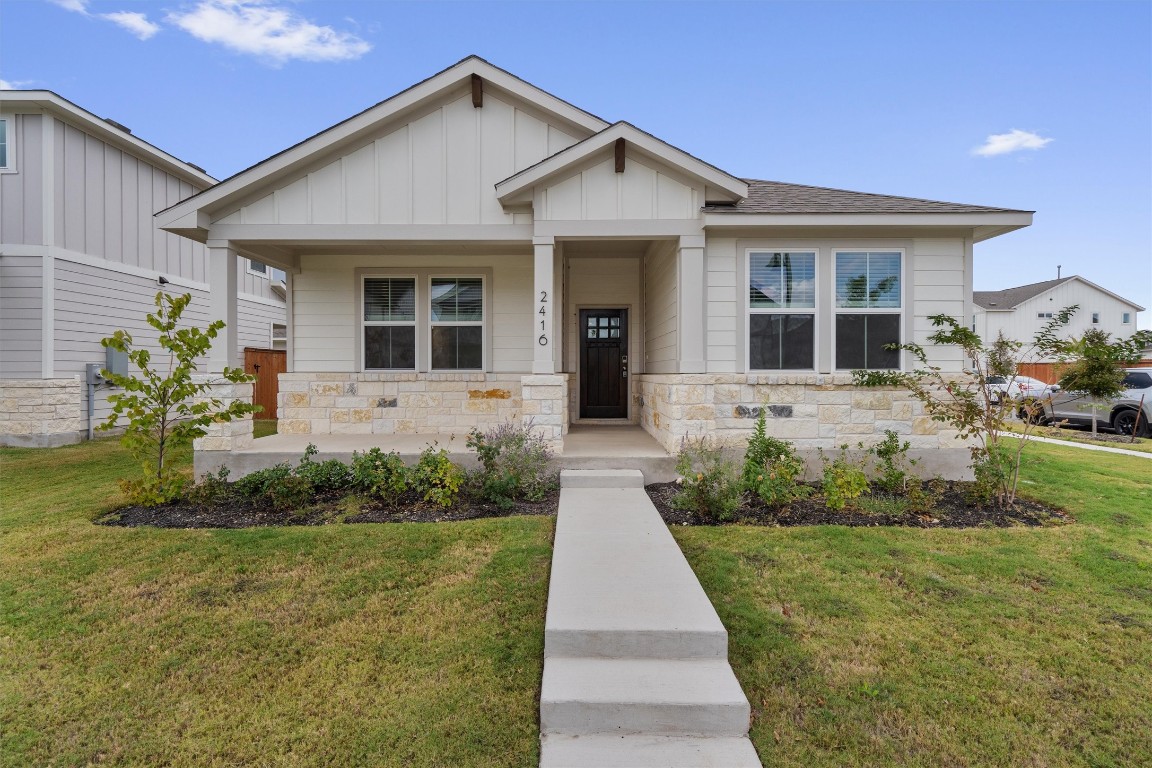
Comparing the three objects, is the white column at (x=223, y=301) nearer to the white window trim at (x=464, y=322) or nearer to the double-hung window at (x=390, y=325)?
the double-hung window at (x=390, y=325)

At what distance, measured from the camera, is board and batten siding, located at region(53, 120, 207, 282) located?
10.2 meters

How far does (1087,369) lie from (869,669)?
5781 mm

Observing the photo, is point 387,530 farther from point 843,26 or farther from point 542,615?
point 843,26

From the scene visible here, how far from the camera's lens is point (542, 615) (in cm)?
343

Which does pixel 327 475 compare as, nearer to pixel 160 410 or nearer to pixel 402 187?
pixel 160 410

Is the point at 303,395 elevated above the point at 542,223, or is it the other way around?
the point at 542,223

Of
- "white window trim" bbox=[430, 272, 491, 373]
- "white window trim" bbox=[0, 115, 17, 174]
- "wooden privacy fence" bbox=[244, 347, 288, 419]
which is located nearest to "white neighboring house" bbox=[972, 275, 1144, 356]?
"white window trim" bbox=[430, 272, 491, 373]

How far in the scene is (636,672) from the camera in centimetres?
278

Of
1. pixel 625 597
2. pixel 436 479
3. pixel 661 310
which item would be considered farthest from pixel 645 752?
pixel 661 310

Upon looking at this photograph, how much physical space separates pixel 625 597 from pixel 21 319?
41.0 feet

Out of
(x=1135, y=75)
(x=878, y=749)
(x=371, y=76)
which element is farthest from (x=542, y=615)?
(x=371, y=76)

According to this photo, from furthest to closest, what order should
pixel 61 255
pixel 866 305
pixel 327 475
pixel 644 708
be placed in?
pixel 61 255
pixel 866 305
pixel 327 475
pixel 644 708

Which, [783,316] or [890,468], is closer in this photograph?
[890,468]

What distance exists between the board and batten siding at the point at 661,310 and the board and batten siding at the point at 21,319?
11.0 m
